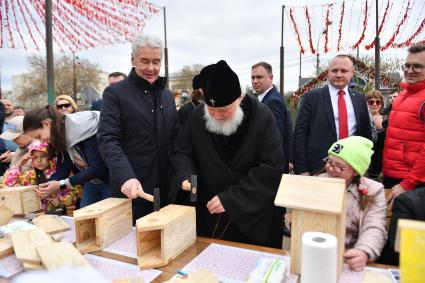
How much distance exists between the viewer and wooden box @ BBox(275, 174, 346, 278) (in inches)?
50.4

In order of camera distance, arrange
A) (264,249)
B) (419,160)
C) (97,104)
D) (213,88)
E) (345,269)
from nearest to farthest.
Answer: (345,269)
(264,249)
(213,88)
(419,160)
(97,104)

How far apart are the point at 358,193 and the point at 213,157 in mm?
813

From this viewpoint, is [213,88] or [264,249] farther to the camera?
[213,88]

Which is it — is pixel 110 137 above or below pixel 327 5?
below

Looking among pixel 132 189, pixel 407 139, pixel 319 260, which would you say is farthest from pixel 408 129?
pixel 132 189

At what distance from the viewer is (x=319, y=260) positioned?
0.99 m

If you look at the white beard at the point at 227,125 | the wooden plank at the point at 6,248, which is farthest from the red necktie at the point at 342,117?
the wooden plank at the point at 6,248

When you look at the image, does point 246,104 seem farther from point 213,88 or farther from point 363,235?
point 363,235

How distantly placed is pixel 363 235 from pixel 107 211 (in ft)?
3.99

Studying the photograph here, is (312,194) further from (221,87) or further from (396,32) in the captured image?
(396,32)

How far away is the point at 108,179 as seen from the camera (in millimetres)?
2312

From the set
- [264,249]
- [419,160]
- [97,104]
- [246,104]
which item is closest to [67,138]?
[246,104]

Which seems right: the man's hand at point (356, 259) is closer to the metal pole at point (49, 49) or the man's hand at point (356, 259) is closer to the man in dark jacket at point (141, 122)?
the man in dark jacket at point (141, 122)

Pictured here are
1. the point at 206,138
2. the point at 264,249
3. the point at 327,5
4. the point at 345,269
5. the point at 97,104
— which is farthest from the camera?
the point at 327,5
